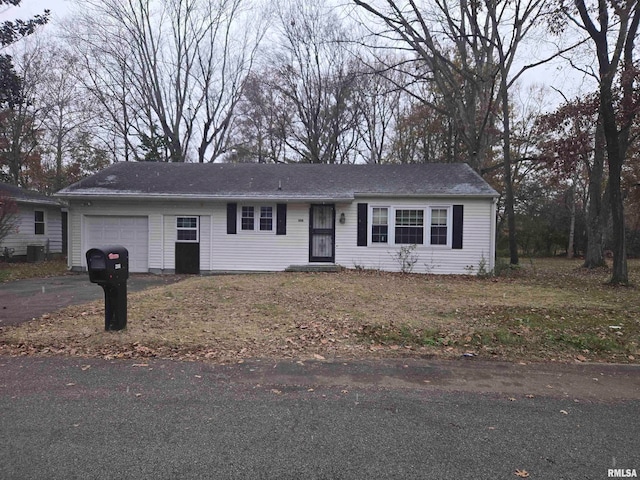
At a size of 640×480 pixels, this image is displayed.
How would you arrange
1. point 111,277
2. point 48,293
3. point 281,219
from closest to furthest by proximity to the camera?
point 111,277 → point 48,293 → point 281,219

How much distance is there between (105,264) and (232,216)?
8.43 metres

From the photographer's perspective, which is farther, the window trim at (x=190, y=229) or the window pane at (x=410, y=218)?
the window trim at (x=190, y=229)

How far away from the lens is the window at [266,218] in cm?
1383

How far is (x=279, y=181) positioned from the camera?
14891mm

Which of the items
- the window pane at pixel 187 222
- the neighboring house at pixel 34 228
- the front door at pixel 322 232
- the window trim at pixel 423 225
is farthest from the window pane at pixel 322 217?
the neighboring house at pixel 34 228

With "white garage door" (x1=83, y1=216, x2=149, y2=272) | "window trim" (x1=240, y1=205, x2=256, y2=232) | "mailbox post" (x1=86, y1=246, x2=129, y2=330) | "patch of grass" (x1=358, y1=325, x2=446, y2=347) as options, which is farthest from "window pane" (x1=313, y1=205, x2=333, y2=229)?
"mailbox post" (x1=86, y1=246, x2=129, y2=330)

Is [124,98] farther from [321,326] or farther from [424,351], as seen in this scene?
[424,351]

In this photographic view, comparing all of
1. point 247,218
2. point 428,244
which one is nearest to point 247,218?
point 247,218

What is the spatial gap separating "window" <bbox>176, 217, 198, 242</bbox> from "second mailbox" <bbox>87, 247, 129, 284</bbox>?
841cm

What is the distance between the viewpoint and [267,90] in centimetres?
2803

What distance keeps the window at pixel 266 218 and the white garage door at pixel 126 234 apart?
3.94 meters

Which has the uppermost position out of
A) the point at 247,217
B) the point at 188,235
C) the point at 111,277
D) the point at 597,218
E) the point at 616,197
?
the point at 616,197

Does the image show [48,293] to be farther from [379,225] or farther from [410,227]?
[410,227]

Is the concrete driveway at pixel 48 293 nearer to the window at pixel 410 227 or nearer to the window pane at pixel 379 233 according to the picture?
the window pane at pixel 379 233
